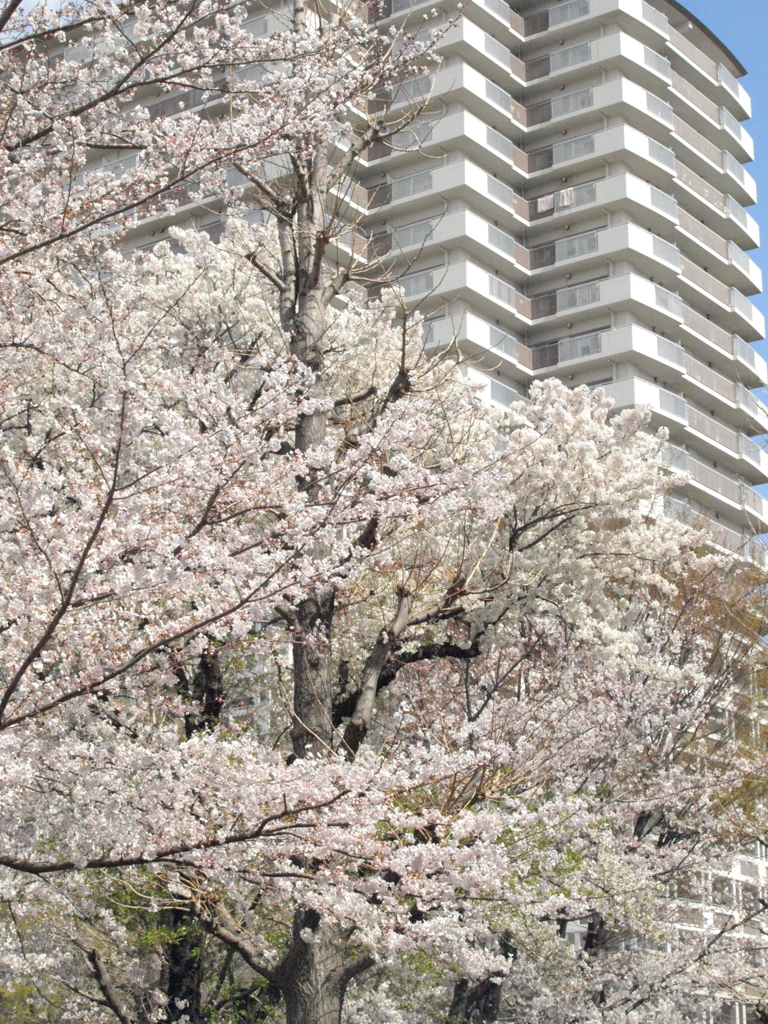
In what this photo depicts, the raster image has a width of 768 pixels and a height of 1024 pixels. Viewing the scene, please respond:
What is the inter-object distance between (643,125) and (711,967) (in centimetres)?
3754

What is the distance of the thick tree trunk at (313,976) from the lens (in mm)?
7422

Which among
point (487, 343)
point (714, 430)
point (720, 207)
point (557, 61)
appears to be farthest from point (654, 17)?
point (714, 430)

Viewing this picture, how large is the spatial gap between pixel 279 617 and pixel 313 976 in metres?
3.47

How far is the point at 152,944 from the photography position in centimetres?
1069

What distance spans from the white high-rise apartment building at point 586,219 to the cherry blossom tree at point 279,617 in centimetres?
2634

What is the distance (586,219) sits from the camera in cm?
4441

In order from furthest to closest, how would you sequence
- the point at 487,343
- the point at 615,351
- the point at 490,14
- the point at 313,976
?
the point at 490,14, the point at 615,351, the point at 487,343, the point at 313,976

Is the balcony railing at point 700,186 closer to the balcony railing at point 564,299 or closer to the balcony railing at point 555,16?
the balcony railing at point 555,16

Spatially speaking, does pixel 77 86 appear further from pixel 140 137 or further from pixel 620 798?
pixel 620 798

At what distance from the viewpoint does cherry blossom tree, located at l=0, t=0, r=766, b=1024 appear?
5.55m

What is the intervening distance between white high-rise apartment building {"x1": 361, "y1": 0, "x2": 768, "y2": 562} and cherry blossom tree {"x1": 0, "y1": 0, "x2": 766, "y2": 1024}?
26345 millimetres

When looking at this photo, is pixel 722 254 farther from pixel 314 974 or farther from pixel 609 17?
pixel 314 974

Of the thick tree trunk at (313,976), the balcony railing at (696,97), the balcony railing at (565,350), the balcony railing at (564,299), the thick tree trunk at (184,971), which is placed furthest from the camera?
the balcony railing at (696,97)

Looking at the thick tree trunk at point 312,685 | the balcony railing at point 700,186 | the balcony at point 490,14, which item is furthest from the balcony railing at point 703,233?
the thick tree trunk at point 312,685
